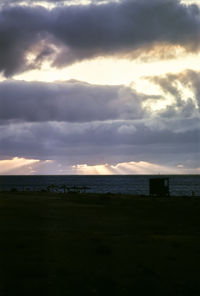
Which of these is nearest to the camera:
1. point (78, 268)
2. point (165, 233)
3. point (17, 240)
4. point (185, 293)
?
point (185, 293)

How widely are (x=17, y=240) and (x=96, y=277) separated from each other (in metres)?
6.23

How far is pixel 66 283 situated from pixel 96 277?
1024 mm

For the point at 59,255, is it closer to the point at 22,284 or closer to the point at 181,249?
the point at 22,284

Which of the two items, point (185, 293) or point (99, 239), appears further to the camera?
point (99, 239)

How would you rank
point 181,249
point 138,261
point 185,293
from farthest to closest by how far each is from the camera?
1. point 181,249
2. point 138,261
3. point 185,293

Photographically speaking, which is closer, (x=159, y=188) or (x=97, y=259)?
(x=97, y=259)

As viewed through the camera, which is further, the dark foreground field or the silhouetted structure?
the silhouetted structure

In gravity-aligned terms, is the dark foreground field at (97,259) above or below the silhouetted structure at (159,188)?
below

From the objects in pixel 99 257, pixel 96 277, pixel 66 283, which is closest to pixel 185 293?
pixel 96 277

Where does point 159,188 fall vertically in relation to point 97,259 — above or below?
above

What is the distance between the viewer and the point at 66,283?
32.6ft

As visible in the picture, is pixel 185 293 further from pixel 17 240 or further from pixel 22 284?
pixel 17 240

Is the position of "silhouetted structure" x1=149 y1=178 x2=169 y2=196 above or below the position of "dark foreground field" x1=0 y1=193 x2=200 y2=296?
above

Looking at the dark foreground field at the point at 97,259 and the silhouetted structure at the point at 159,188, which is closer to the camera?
the dark foreground field at the point at 97,259
